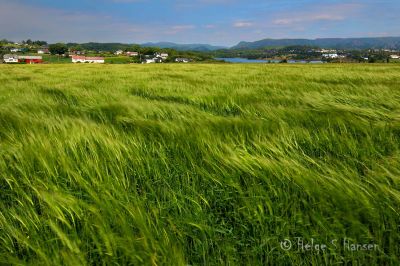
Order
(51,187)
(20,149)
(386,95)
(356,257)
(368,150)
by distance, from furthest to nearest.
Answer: (386,95)
(368,150)
(20,149)
(51,187)
(356,257)

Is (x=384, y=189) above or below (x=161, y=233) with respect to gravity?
above

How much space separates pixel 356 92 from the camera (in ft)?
14.4

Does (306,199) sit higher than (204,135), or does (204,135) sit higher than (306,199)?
(204,135)

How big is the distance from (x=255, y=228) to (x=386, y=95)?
11.9ft

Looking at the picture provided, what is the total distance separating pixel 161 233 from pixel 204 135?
83 centimetres

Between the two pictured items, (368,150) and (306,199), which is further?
(368,150)

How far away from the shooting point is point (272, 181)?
1.43 m

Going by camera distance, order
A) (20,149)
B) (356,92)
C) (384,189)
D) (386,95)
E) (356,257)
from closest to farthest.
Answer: (356,257) < (384,189) < (20,149) < (386,95) < (356,92)

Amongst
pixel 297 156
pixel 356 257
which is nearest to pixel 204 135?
pixel 297 156

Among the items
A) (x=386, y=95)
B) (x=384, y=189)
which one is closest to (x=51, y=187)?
(x=384, y=189)

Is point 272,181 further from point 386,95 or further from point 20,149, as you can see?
point 386,95

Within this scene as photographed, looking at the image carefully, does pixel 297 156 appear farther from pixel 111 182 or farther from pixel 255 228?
pixel 111 182

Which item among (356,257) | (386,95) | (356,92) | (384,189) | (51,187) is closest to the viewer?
(356,257)

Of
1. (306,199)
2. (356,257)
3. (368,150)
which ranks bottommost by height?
(356,257)
